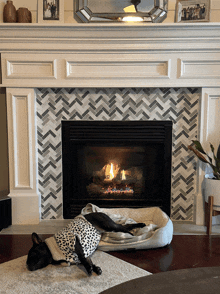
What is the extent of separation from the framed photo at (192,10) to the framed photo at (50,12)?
109 centimetres

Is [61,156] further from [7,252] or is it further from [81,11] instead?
[81,11]

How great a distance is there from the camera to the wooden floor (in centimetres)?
201

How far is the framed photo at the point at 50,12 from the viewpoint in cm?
259

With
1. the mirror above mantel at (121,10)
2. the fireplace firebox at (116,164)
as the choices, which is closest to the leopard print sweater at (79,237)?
the fireplace firebox at (116,164)

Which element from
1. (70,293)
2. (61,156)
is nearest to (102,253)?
(70,293)

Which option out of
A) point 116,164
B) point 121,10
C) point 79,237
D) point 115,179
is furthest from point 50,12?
point 79,237

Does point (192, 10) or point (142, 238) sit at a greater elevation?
point (192, 10)

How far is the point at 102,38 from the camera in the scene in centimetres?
256

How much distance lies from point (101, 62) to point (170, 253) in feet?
5.80

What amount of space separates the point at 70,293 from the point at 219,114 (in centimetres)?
202

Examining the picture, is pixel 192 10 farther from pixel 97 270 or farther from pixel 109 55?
pixel 97 270

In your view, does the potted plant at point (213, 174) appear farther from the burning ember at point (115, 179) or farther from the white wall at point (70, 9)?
the white wall at point (70, 9)

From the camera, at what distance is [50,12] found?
8.55 ft

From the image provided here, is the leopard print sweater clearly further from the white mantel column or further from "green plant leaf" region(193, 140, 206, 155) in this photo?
"green plant leaf" region(193, 140, 206, 155)
